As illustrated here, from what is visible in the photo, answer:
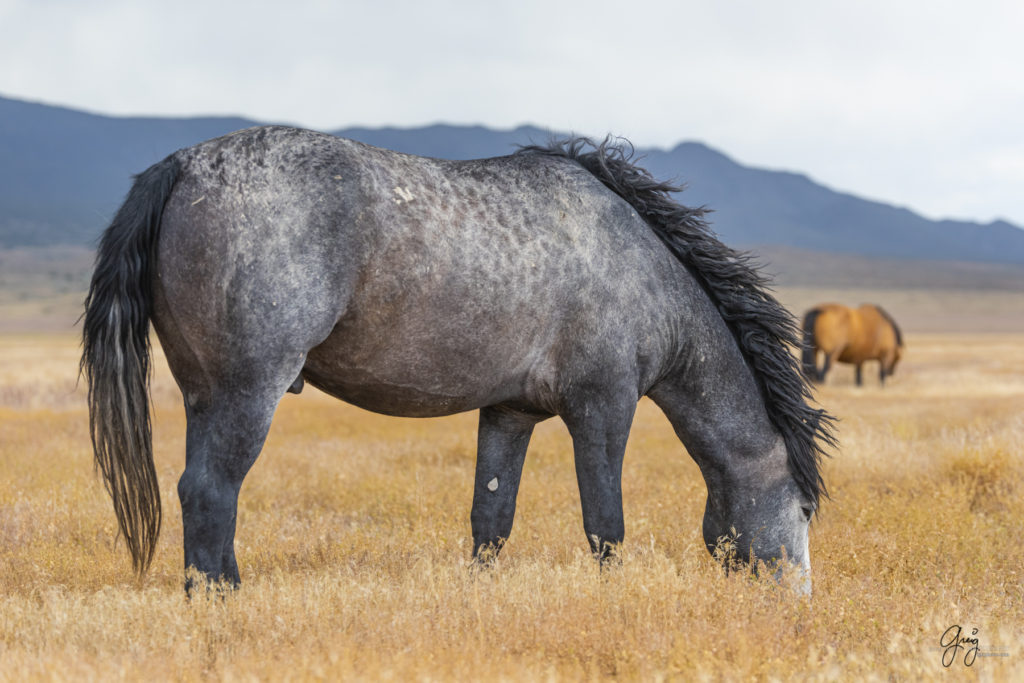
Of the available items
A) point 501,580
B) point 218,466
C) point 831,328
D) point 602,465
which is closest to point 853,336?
point 831,328

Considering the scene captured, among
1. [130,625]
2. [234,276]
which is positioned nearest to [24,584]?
[130,625]

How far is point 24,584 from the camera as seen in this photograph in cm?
518

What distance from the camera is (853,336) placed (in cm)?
2294

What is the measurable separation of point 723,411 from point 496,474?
1.49 meters

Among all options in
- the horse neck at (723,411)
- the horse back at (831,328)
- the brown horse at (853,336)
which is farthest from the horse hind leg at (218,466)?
the horse back at (831,328)

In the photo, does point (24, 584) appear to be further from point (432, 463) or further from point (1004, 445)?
point (1004, 445)

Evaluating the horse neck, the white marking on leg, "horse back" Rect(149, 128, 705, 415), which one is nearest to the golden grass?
the horse neck

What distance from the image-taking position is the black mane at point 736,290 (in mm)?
5445

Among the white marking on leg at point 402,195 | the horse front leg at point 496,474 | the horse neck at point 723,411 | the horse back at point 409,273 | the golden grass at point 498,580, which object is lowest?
the golden grass at point 498,580

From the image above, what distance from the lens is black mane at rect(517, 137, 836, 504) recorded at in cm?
545

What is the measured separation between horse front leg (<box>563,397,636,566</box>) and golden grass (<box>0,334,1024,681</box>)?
→ 20cm

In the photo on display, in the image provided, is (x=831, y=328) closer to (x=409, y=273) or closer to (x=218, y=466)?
(x=409, y=273)

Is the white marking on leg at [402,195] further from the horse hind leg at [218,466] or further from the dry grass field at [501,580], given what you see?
the dry grass field at [501,580]

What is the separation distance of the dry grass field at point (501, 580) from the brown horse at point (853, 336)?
11.4 m
